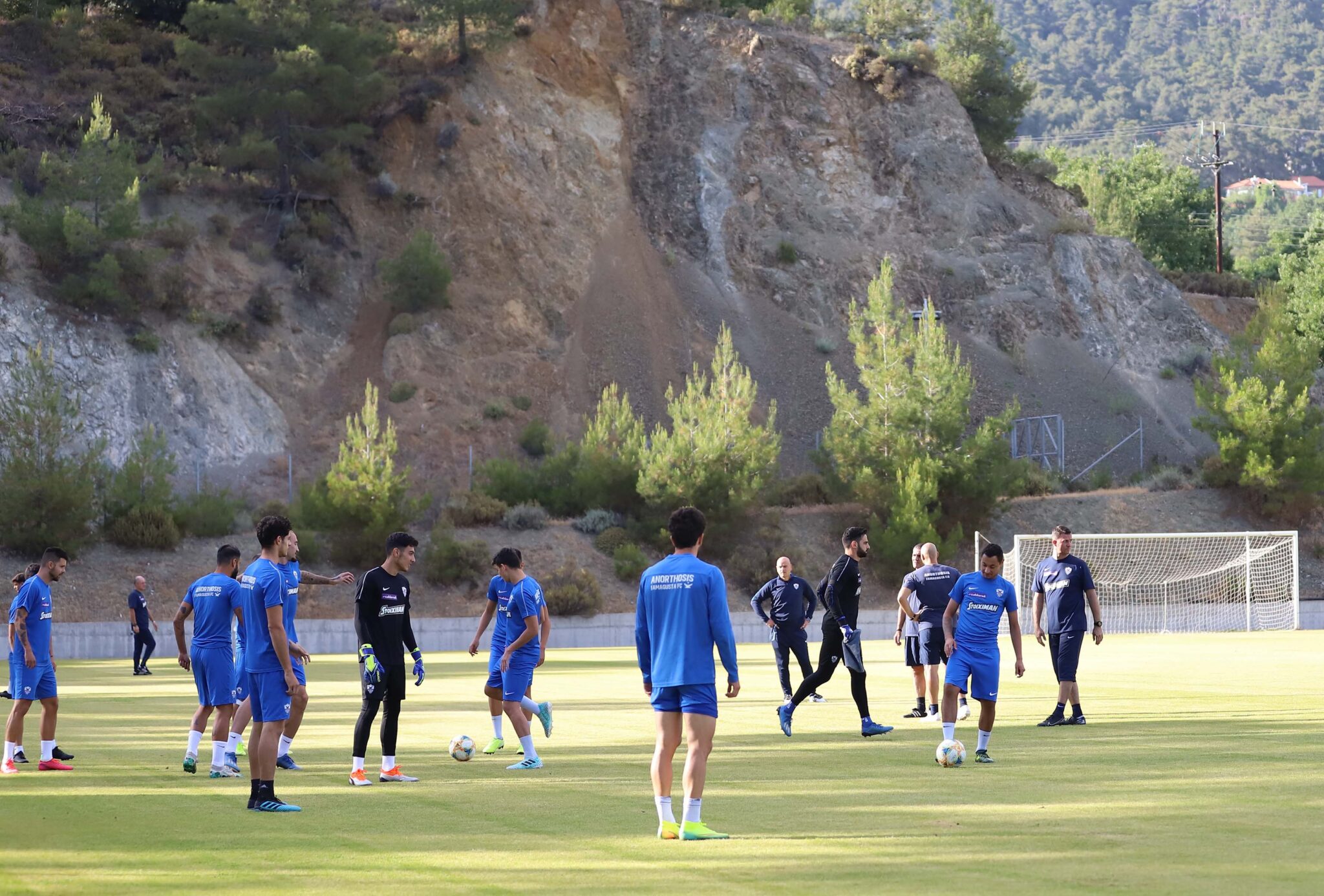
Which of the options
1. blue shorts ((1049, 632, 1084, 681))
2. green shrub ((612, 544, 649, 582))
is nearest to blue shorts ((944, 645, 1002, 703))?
blue shorts ((1049, 632, 1084, 681))

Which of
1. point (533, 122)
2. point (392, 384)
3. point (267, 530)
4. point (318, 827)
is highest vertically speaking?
Result: point (533, 122)

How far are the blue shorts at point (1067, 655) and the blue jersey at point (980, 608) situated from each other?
3216 millimetres

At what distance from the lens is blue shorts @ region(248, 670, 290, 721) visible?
995 centimetres

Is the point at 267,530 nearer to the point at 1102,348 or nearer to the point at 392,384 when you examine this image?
the point at 392,384

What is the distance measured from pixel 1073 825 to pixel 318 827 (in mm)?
4825

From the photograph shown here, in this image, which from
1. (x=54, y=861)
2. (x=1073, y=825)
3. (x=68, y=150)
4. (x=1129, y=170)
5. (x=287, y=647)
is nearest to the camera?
(x=54, y=861)

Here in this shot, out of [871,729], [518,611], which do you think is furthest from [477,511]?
[518,611]

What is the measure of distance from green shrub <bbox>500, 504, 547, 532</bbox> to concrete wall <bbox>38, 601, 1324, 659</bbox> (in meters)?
6.24

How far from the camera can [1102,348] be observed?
219 feet

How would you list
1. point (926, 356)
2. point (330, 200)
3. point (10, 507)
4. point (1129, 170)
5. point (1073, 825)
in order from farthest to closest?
point (1129, 170) < point (330, 200) < point (926, 356) < point (10, 507) < point (1073, 825)

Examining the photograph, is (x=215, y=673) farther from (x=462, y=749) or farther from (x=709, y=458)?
(x=709, y=458)

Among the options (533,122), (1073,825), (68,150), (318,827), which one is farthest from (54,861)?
(533,122)

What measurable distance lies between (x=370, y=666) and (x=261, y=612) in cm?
144

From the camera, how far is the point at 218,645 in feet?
40.6
